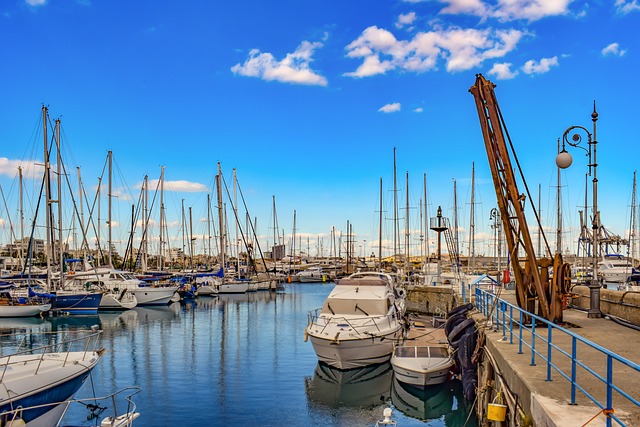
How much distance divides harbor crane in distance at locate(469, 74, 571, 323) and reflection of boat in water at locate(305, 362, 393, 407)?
5985 millimetres

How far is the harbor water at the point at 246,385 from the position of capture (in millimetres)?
16016

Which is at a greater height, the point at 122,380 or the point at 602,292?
the point at 602,292

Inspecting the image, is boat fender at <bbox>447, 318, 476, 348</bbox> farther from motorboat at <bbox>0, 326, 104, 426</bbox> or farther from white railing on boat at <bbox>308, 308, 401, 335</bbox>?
motorboat at <bbox>0, 326, 104, 426</bbox>

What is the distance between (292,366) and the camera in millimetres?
Result: 23234

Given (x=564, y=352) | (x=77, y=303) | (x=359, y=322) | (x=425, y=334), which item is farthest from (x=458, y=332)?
(x=77, y=303)

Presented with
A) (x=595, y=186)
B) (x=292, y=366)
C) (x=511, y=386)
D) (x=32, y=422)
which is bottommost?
(x=292, y=366)

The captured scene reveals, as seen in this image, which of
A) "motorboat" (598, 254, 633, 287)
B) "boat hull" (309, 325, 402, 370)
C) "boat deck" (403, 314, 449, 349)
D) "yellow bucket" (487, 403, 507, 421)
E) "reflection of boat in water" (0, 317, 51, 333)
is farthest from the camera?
"motorboat" (598, 254, 633, 287)

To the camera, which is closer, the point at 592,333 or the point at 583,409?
the point at 583,409

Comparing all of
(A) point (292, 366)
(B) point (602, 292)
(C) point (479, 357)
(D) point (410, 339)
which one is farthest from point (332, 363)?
(B) point (602, 292)

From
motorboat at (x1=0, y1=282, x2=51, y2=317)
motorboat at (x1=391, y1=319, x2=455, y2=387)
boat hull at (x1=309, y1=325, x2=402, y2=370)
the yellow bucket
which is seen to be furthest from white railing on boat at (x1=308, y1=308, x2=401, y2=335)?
motorboat at (x1=0, y1=282, x2=51, y2=317)

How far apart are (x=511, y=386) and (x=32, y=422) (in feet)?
30.7

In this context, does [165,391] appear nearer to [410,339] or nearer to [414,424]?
[414,424]

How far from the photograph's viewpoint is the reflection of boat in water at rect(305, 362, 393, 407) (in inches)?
705

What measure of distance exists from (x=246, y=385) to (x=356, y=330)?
457cm
